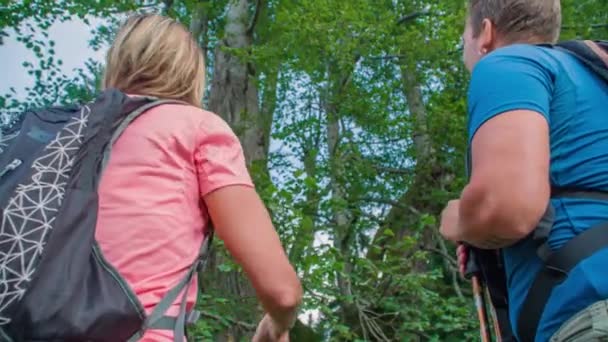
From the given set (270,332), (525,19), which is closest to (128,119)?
(270,332)

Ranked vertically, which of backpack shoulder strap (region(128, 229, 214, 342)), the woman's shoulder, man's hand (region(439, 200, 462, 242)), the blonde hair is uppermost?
the blonde hair

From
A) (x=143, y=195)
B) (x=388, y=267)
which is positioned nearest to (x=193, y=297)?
(x=143, y=195)

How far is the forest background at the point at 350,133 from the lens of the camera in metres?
6.18

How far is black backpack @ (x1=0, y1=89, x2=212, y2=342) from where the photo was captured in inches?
48.4

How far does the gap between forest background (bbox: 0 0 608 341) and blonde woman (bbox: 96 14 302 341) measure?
371 cm

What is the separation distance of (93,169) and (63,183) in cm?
6

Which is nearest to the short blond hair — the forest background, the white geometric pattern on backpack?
the white geometric pattern on backpack

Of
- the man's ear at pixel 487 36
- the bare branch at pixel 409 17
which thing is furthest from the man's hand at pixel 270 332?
the bare branch at pixel 409 17

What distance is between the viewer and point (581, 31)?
31.8ft

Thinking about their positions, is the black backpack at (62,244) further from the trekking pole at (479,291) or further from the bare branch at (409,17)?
the bare branch at (409,17)

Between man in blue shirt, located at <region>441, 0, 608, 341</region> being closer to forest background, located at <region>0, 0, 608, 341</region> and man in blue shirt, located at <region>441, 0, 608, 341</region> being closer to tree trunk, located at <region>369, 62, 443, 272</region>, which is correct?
forest background, located at <region>0, 0, 608, 341</region>

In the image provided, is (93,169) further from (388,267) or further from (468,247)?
(388,267)

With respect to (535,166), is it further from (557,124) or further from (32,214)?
(32,214)

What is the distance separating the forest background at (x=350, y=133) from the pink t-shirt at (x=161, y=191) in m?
3.72
